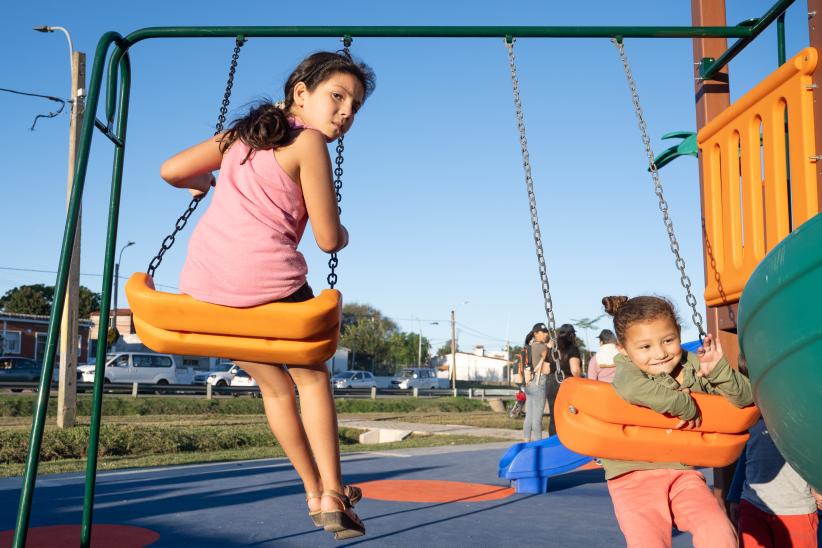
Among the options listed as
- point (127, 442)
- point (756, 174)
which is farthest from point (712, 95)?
point (127, 442)

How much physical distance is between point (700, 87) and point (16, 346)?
149 ft

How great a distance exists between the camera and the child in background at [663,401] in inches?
111

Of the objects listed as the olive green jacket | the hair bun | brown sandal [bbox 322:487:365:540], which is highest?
the hair bun

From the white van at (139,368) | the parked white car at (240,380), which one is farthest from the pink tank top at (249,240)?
the parked white car at (240,380)

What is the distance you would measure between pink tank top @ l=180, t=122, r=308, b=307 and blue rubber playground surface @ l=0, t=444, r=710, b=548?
7.00 feet

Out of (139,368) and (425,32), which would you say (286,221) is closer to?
(425,32)

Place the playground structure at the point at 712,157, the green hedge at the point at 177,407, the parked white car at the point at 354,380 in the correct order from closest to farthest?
1. the playground structure at the point at 712,157
2. the green hedge at the point at 177,407
3. the parked white car at the point at 354,380

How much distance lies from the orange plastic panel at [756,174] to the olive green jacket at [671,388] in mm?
734

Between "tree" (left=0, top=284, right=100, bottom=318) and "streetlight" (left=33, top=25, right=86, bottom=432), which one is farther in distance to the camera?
"tree" (left=0, top=284, right=100, bottom=318)

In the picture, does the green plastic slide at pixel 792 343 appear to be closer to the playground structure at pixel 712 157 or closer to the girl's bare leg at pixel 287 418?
the playground structure at pixel 712 157

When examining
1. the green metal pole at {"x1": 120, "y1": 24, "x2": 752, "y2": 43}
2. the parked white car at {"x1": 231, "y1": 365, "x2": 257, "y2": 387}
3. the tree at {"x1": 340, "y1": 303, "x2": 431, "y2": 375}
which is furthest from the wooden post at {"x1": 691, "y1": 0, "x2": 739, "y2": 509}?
the tree at {"x1": 340, "y1": 303, "x2": 431, "y2": 375}

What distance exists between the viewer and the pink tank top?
2.70 m

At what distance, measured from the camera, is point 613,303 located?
3318 millimetres

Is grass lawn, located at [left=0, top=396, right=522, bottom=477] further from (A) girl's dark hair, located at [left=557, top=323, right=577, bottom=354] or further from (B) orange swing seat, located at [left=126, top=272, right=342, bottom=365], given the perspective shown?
(B) orange swing seat, located at [left=126, top=272, right=342, bottom=365]
